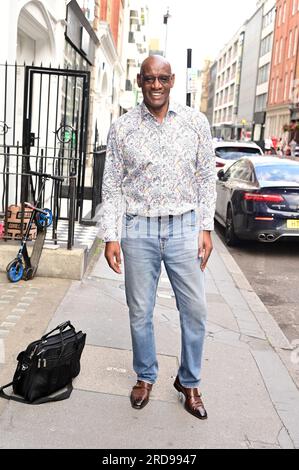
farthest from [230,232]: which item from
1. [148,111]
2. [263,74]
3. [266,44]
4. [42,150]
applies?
[266,44]

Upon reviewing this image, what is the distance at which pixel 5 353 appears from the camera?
3.93 meters

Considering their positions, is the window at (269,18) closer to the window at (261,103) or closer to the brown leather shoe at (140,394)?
the window at (261,103)

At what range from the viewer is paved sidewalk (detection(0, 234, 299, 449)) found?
3.01m

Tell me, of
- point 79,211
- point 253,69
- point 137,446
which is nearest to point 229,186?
point 79,211

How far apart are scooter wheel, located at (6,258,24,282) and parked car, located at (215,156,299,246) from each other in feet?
13.4

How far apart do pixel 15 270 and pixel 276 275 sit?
12.1 feet

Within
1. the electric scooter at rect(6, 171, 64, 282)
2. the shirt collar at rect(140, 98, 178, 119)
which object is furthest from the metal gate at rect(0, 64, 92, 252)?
the shirt collar at rect(140, 98, 178, 119)

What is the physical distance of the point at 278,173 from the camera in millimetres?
9094

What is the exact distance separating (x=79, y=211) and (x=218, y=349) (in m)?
4.57

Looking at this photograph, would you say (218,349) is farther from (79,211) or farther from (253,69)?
(253,69)

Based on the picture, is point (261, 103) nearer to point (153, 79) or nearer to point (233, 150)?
point (233, 150)

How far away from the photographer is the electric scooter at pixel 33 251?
5565 millimetres

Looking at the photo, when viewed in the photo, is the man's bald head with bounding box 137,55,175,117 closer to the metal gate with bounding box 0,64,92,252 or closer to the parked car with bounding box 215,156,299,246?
the metal gate with bounding box 0,64,92,252
